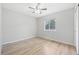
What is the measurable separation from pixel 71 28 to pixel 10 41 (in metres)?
1.02

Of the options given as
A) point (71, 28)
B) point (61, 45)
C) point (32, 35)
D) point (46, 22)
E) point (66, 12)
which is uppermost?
point (66, 12)

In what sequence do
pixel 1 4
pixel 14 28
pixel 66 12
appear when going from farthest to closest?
pixel 14 28
pixel 66 12
pixel 1 4

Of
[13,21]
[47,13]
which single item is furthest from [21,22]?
[47,13]

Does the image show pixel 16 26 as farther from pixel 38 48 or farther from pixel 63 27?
pixel 63 27

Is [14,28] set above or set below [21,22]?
below

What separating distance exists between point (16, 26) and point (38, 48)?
2.03 ft

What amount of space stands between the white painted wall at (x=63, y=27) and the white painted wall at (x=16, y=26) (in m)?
0.16

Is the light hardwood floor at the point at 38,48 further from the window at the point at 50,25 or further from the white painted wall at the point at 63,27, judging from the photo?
the window at the point at 50,25

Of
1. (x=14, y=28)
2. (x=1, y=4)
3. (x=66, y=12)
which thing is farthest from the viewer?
(x=14, y=28)

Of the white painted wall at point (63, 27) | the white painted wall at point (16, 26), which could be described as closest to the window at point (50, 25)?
the white painted wall at point (63, 27)

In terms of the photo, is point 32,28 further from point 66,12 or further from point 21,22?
point 66,12

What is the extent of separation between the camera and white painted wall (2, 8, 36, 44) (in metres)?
0.94

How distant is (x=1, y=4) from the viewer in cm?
81

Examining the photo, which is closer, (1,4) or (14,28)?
(1,4)
